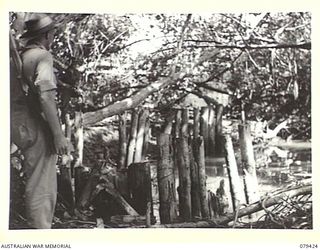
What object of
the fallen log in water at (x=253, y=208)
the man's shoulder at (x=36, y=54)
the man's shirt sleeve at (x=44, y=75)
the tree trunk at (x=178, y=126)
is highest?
the man's shoulder at (x=36, y=54)

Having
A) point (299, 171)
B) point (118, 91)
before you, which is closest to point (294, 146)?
point (299, 171)

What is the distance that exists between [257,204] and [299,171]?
0.08 m

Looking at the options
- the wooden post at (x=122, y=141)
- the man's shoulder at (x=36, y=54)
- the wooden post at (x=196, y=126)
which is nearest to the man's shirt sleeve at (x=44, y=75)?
the man's shoulder at (x=36, y=54)

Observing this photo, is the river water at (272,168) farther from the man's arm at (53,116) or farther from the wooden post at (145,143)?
the man's arm at (53,116)

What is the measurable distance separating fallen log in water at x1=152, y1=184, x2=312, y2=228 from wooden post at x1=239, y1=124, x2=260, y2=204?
0.01m

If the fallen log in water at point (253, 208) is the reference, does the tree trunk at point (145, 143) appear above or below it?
above

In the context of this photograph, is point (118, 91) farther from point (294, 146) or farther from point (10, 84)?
point (294, 146)

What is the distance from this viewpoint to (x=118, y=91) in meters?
0.77

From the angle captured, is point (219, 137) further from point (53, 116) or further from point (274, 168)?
point (53, 116)

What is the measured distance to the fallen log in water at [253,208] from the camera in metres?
0.76

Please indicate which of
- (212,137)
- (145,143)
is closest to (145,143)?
(145,143)

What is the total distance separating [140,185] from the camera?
77cm

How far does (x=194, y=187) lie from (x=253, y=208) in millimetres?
95

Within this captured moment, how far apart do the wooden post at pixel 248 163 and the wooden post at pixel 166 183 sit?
4.3 inches
